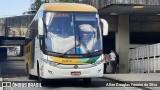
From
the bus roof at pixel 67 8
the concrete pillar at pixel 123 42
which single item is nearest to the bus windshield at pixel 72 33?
the bus roof at pixel 67 8

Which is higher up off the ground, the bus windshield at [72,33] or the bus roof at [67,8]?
the bus roof at [67,8]

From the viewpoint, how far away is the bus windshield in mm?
17688

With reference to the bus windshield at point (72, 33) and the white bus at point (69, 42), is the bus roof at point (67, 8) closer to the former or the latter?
the white bus at point (69, 42)

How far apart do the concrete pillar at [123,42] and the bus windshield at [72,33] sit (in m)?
16.7

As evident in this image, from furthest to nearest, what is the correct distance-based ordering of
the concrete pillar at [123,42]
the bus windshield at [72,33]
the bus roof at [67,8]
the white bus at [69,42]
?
1. the concrete pillar at [123,42]
2. the bus roof at [67,8]
3. the bus windshield at [72,33]
4. the white bus at [69,42]

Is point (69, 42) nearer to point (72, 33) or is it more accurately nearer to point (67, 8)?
point (72, 33)

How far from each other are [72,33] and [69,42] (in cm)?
42

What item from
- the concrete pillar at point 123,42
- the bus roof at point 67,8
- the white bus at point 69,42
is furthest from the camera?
the concrete pillar at point 123,42

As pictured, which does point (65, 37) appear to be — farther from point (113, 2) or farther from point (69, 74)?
point (113, 2)

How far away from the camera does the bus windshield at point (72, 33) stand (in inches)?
696

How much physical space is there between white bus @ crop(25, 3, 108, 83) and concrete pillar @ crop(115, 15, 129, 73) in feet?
54.0

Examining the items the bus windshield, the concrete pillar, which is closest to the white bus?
the bus windshield

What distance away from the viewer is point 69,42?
58.2ft

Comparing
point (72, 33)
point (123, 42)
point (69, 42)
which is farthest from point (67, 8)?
point (123, 42)
